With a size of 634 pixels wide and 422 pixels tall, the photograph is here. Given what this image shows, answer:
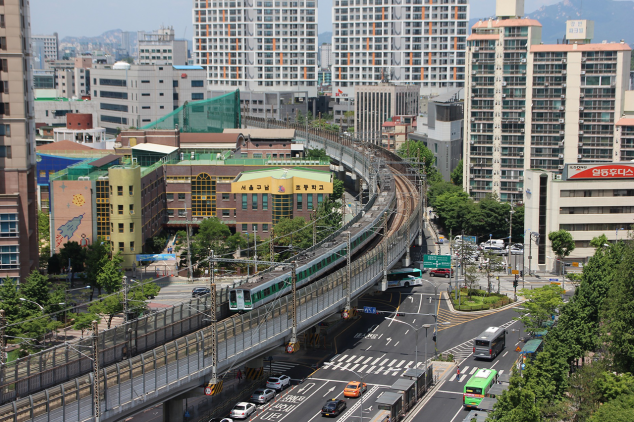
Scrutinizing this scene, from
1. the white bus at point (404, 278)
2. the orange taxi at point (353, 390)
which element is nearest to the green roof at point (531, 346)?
the orange taxi at point (353, 390)

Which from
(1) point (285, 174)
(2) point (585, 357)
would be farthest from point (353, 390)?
(1) point (285, 174)

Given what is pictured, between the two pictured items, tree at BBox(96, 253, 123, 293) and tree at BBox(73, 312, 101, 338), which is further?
tree at BBox(96, 253, 123, 293)

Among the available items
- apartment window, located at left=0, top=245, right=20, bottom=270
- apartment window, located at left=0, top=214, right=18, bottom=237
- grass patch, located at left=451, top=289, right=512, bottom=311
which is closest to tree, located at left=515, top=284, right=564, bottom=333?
grass patch, located at left=451, top=289, right=512, bottom=311

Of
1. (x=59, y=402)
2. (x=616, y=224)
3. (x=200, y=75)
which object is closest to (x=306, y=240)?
(x=616, y=224)

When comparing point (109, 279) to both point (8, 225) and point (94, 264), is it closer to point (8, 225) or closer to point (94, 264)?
point (94, 264)

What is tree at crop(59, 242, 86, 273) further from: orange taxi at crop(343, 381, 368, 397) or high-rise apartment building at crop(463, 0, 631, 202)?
high-rise apartment building at crop(463, 0, 631, 202)
